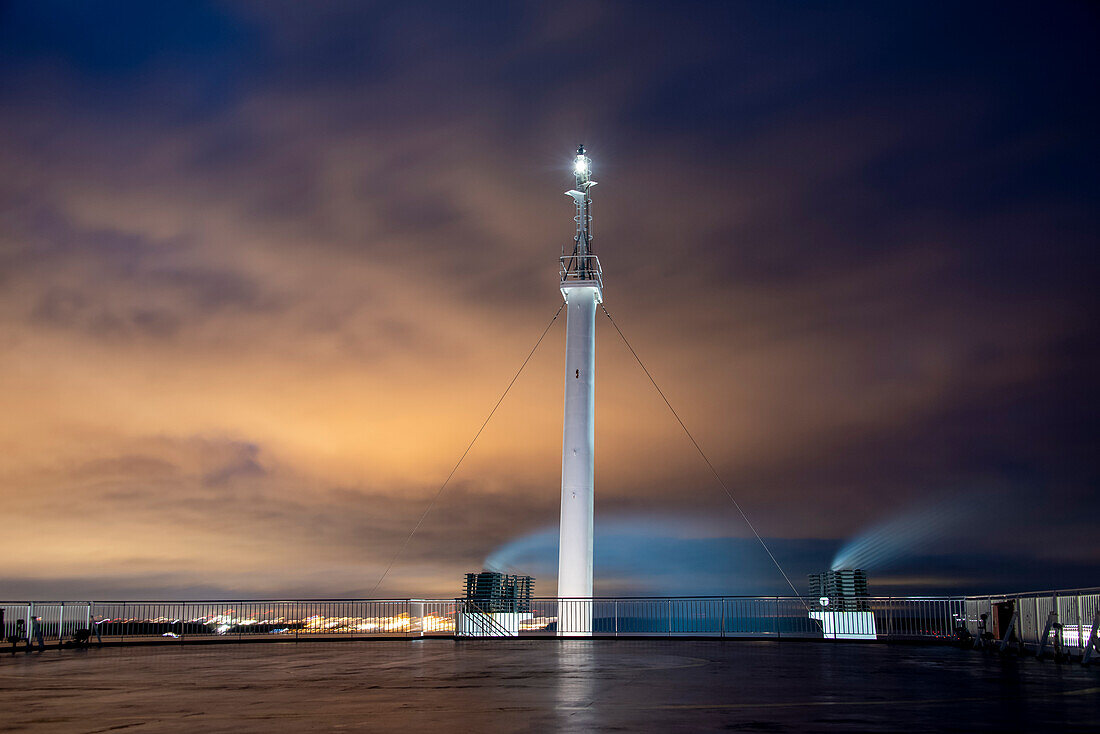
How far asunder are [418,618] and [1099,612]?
20485 mm

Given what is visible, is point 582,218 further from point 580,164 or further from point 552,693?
point 552,693

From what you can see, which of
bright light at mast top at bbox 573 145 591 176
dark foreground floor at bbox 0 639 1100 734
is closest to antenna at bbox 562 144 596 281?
bright light at mast top at bbox 573 145 591 176

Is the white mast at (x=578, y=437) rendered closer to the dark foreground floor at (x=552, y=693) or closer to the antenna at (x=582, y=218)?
the antenna at (x=582, y=218)

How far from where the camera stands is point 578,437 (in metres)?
34.8

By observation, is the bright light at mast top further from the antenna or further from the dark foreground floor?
the dark foreground floor

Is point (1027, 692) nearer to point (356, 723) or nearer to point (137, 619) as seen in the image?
point (356, 723)

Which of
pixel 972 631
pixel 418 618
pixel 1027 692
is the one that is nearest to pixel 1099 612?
pixel 1027 692

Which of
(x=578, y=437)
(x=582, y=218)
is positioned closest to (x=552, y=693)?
(x=578, y=437)

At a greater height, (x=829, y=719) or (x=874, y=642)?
(x=829, y=719)

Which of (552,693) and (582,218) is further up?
(582,218)

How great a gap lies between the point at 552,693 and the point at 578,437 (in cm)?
2390

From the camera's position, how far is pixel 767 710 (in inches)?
358

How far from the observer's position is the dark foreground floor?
8.23 m

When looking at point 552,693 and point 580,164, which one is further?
point 580,164
